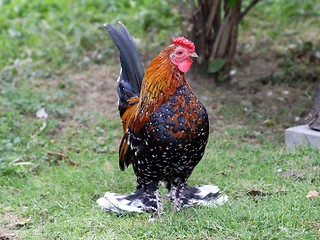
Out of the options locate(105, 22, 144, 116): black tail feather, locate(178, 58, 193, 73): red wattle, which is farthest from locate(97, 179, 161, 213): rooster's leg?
locate(178, 58, 193, 73): red wattle

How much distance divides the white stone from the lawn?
0.48 ft

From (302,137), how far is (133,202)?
1935 millimetres

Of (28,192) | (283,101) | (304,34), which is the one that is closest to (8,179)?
(28,192)

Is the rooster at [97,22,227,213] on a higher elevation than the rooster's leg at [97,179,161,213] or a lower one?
higher

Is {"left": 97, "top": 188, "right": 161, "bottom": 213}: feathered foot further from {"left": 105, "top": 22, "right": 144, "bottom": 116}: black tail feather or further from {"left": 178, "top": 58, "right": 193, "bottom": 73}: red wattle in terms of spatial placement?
{"left": 178, "top": 58, "right": 193, "bottom": 73}: red wattle

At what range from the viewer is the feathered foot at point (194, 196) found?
185 inches

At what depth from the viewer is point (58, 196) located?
16.8 ft

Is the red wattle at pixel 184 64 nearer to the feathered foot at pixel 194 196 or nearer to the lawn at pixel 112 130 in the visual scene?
the feathered foot at pixel 194 196

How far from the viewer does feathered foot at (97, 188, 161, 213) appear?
15.2ft

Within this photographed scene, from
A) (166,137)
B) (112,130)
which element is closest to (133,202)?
(166,137)

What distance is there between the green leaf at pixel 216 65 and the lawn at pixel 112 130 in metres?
0.20

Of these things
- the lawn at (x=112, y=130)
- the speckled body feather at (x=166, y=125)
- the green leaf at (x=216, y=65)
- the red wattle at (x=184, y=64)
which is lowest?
the lawn at (x=112, y=130)

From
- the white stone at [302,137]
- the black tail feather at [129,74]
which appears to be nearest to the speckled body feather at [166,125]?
the black tail feather at [129,74]

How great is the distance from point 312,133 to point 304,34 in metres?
3.62
